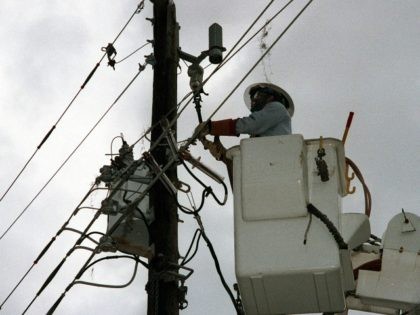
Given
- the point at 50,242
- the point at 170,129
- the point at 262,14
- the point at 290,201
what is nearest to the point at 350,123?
the point at 290,201

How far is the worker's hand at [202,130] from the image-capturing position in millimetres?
6776

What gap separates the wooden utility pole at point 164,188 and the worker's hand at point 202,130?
1.97 ft

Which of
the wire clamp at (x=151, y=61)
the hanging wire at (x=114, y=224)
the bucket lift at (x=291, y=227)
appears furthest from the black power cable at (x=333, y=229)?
the wire clamp at (x=151, y=61)

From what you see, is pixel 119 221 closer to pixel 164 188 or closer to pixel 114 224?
pixel 114 224

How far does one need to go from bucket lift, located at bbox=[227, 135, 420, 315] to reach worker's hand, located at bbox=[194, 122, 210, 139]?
620 mm

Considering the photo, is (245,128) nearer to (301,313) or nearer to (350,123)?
(350,123)

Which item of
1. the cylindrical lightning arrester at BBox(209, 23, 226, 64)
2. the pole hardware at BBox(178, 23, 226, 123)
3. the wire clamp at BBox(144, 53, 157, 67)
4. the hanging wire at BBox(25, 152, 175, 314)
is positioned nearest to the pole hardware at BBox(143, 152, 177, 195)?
the hanging wire at BBox(25, 152, 175, 314)

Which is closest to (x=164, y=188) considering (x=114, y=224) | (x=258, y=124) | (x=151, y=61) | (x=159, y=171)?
(x=159, y=171)

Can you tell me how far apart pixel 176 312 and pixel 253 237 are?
1.32 meters

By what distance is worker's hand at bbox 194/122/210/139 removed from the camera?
22.2ft

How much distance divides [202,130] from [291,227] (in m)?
1.37

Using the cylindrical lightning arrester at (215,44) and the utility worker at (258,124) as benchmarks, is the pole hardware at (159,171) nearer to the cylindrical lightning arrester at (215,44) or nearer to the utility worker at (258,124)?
the utility worker at (258,124)

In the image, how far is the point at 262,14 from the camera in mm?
6961

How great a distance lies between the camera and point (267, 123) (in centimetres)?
657
